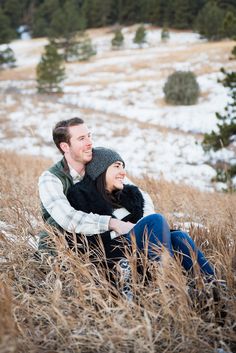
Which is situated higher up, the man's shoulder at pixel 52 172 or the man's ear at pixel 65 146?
the man's ear at pixel 65 146

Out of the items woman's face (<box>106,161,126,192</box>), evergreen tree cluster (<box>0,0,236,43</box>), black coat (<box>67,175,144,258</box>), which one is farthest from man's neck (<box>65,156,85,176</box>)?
evergreen tree cluster (<box>0,0,236,43</box>)

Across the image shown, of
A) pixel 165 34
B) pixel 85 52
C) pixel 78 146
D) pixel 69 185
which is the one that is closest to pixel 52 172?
pixel 69 185

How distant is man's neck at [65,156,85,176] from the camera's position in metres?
2.81

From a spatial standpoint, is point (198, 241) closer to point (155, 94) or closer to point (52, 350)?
point (52, 350)

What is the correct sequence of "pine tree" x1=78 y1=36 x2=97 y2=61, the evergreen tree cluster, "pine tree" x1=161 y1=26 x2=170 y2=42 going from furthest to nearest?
1. "pine tree" x1=161 y1=26 x2=170 y2=42
2. the evergreen tree cluster
3. "pine tree" x1=78 y1=36 x2=97 y2=61

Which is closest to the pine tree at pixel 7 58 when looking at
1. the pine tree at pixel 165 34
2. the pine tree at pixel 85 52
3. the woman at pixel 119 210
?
the pine tree at pixel 85 52

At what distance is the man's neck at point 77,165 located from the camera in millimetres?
2807

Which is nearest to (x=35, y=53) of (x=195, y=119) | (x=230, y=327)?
(x=195, y=119)

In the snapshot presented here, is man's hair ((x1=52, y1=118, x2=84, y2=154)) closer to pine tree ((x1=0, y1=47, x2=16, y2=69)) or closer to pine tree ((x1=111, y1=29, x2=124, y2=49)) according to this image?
pine tree ((x1=0, y1=47, x2=16, y2=69))

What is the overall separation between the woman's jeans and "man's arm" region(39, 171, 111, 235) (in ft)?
0.74

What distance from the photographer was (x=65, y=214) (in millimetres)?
2510

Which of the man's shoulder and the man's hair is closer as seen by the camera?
the man's shoulder

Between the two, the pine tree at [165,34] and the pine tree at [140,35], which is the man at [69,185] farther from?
the pine tree at [165,34]

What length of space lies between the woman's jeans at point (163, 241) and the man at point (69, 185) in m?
0.13
